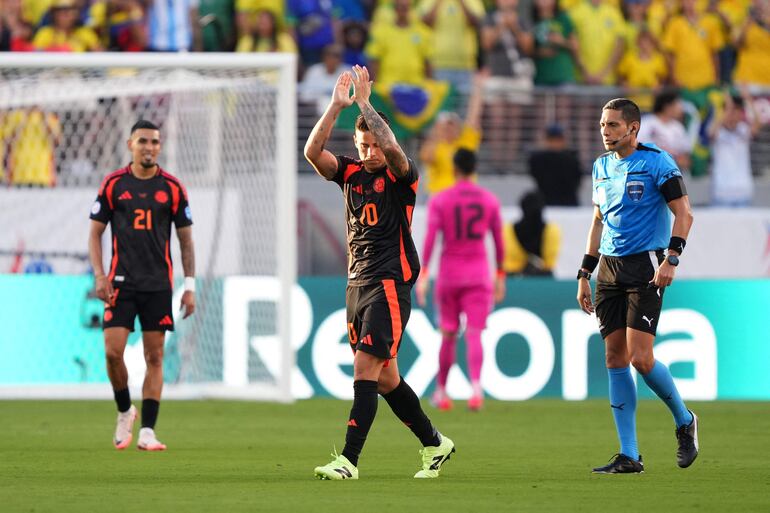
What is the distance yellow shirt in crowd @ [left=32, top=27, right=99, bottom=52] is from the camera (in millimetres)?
18062

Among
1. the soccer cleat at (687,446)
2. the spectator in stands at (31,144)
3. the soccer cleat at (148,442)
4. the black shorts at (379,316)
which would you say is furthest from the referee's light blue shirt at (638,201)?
the spectator in stands at (31,144)

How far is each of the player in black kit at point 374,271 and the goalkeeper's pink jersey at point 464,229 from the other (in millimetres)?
5644

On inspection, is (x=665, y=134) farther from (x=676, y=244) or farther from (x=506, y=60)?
(x=676, y=244)

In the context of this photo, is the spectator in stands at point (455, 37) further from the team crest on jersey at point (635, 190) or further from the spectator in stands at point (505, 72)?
the team crest on jersey at point (635, 190)

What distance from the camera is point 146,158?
34.8ft

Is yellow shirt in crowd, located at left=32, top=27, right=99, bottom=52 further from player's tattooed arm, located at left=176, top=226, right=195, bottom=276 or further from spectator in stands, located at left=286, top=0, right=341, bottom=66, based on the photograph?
player's tattooed arm, located at left=176, top=226, right=195, bottom=276

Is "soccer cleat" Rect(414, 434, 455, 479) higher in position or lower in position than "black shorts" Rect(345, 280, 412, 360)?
lower

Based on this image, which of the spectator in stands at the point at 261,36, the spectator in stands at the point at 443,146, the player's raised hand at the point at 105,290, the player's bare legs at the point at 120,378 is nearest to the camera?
the player's raised hand at the point at 105,290

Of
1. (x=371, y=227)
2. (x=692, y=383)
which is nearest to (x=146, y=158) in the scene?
(x=371, y=227)

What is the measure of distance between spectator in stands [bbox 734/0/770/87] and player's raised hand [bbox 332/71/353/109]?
1349cm

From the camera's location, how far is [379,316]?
8398 millimetres

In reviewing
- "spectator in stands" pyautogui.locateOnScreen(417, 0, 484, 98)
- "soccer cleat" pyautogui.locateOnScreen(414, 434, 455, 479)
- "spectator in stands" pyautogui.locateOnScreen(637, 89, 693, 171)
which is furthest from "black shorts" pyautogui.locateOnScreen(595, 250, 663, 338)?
"spectator in stands" pyautogui.locateOnScreen(417, 0, 484, 98)

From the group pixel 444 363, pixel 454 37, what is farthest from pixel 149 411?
pixel 454 37

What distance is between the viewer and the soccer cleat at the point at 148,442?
1045 centimetres
